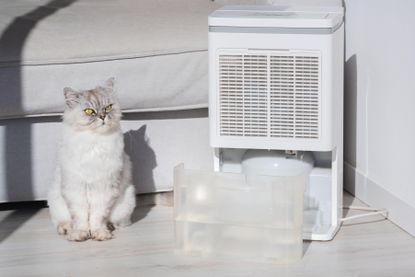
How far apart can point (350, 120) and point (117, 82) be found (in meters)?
0.84

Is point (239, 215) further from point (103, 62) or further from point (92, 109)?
point (103, 62)

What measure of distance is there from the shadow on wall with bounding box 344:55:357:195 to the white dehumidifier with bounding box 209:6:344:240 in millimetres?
457

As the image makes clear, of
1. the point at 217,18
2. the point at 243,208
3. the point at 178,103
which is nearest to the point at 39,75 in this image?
the point at 178,103

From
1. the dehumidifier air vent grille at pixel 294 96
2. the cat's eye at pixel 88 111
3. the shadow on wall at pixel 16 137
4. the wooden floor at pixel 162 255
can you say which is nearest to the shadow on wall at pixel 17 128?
the shadow on wall at pixel 16 137

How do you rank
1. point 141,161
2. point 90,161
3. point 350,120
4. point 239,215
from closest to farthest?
1. point 239,215
2. point 90,161
3. point 141,161
4. point 350,120

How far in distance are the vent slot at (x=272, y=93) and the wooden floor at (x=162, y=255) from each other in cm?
34

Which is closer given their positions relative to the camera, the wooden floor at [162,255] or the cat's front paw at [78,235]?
the wooden floor at [162,255]

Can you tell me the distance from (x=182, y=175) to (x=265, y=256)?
308 mm

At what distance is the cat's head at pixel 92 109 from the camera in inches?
90.6

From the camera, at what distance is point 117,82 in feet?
8.16

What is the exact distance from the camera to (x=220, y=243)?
2.24 meters

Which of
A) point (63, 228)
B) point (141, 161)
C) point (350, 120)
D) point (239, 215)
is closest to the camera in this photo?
point (239, 215)

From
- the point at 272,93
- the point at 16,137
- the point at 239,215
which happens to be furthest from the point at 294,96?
the point at 16,137

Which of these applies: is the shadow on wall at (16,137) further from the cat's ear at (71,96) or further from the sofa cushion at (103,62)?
the cat's ear at (71,96)
